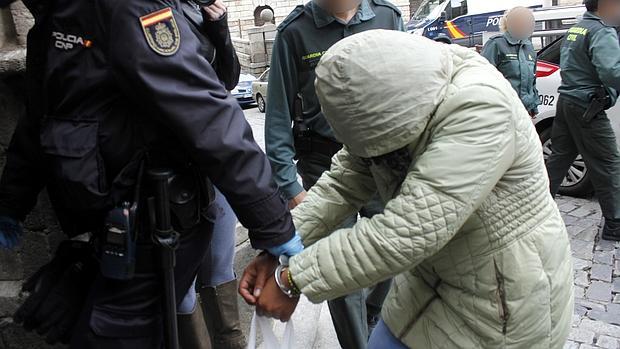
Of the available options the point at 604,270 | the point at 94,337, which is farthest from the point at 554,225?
the point at 604,270

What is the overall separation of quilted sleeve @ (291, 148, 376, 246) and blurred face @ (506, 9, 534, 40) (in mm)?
4792

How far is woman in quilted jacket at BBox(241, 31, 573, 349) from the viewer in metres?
1.49

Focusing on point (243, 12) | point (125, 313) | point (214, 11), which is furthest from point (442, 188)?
point (243, 12)

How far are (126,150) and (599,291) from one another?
11.7 feet

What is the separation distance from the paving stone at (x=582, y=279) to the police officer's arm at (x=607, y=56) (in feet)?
4.72

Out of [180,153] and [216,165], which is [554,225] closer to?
[216,165]

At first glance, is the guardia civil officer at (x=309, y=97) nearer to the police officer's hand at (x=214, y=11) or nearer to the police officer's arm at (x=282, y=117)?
the police officer's arm at (x=282, y=117)

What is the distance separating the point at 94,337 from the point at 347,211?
2.94ft

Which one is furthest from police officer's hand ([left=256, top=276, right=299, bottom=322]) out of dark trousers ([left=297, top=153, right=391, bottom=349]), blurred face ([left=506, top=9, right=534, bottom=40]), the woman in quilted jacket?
blurred face ([left=506, top=9, right=534, bottom=40])

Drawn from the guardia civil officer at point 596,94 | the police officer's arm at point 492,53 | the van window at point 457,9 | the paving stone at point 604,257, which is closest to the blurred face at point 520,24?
the police officer's arm at point 492,53

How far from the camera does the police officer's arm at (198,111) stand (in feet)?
5.26

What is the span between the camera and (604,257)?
4719mm

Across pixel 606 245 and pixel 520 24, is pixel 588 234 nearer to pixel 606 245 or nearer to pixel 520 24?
pixel 606 245

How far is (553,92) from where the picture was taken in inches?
256
